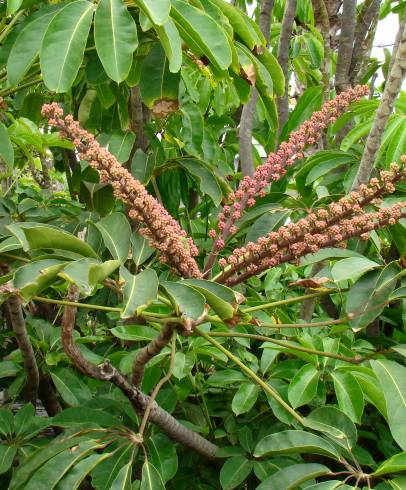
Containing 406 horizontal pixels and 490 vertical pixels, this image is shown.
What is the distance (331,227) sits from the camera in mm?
887

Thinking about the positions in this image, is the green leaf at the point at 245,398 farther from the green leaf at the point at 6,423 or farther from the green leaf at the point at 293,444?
the green leaf at the point at 6,423

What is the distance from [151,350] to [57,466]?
218 millimetres

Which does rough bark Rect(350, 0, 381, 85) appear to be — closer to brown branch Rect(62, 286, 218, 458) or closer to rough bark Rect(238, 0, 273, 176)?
rough bark Rect(238, 0, 273, 176)

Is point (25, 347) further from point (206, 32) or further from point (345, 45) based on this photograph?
point (345, 45)

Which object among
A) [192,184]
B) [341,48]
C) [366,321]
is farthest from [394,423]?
[341,48]

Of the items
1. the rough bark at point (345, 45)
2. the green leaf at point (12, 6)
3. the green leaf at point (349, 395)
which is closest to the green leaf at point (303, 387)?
the green leaf at point (349, 395)

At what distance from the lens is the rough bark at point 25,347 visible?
1144 mm

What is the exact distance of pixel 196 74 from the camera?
6.86ft

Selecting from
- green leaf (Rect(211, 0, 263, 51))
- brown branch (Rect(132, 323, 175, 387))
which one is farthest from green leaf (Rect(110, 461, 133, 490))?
green leaf (Rect(211, 0, 263, 51))

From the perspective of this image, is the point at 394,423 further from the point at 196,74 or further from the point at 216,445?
the point at 196,74

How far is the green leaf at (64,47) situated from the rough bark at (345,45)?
98 cm

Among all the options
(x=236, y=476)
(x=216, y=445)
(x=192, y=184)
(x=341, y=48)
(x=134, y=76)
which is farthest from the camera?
(x=341, y=48)

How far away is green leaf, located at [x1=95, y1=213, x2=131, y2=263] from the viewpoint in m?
0.93

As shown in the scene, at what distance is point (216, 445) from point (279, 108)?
1124mm
